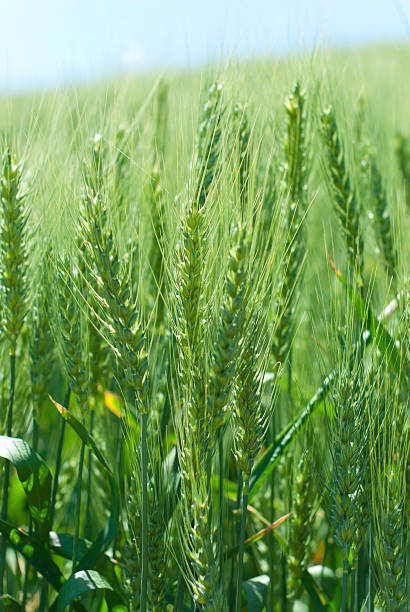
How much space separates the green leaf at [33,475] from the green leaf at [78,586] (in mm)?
177

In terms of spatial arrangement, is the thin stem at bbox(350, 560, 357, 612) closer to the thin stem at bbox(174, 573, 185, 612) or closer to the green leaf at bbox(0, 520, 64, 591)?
the thin stem at bbox(174, 573, 185, 612)

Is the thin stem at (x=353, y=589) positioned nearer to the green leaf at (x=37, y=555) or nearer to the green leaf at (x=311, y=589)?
the green leaf at (x=311, y=589)

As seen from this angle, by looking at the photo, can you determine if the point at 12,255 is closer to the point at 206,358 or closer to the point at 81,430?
the point at 81,430

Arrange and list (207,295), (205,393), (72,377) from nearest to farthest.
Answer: (205,393) → (207,295) → (72,377)

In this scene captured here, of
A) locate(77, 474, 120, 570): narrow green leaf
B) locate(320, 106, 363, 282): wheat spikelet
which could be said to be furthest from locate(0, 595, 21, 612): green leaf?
locate(320, 106, 363, 282): wheat spikelet

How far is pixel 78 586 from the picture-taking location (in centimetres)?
102

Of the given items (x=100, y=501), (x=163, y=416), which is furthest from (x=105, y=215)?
(x=100, y=501)

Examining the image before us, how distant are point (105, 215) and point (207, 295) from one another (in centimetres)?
22

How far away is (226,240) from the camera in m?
0.92

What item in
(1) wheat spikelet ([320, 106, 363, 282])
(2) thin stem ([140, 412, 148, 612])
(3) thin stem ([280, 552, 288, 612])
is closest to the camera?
(2) thin stem ([140, 412, 148, 612])

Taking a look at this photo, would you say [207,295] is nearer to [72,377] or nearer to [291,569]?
[72,377]

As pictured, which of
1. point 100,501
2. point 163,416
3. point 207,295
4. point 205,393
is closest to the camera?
point 205,393

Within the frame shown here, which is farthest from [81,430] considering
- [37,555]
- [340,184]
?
[340,184]

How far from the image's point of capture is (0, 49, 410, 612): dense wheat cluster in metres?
0.91
